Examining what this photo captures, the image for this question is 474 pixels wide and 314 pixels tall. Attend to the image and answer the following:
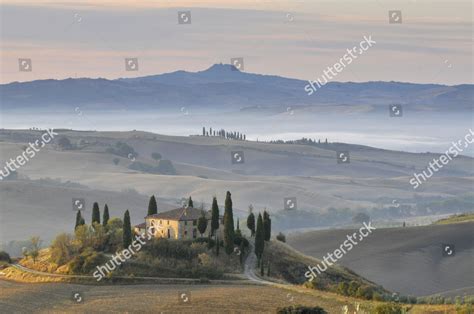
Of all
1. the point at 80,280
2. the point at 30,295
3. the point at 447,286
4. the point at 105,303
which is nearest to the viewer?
the point at 105,303

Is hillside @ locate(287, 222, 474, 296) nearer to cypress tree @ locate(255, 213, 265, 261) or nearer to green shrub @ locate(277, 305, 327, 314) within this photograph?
cypress tree @ locate(255, 213, 265, 261)

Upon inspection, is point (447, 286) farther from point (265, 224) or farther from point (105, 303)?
point (105, 303)

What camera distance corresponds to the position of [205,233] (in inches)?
4195

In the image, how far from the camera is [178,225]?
105m

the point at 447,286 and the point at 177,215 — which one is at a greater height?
the point at 177,215

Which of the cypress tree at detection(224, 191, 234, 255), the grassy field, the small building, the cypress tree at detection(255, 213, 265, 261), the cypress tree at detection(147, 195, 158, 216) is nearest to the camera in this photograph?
the grassy field

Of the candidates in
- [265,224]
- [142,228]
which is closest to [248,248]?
[265,224]

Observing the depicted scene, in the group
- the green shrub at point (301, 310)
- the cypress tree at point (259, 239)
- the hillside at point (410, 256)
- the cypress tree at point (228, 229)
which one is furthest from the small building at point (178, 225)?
the green shrub at point (301, 310)

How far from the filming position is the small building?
4151 inches

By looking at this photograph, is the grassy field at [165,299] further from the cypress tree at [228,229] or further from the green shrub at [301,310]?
the cypress tree at [228,229]

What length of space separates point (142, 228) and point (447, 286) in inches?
1289

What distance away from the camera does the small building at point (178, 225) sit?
10544 cm

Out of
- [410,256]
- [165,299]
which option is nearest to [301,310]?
[165,299]

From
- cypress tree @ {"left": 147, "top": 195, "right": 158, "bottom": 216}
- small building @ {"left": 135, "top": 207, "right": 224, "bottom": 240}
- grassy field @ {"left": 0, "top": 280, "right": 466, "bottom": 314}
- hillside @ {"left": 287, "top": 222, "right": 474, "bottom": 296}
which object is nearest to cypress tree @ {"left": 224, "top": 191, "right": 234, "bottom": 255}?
small building @ {"left": 135, "top": 207, "right": 224, "bottom": 240}
